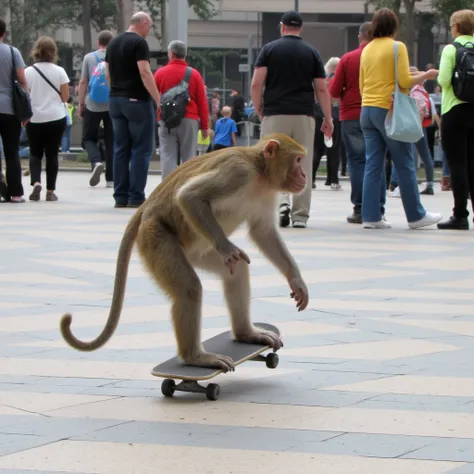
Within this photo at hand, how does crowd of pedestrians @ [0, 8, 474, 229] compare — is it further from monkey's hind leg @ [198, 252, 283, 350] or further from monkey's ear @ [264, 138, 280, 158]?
monkey's ear @ [264, 138, 280, 158]

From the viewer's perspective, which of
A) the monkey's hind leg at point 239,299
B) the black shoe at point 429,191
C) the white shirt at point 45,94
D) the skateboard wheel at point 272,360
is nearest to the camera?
the monkey's hind leg at point 239,299

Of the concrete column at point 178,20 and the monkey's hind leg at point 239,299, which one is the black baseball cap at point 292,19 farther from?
the monkey's hind leg at point 239,299

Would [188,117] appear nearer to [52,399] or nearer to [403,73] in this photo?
[403,73]

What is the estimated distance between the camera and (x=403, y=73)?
456 inches

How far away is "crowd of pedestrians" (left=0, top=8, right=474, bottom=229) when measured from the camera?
38.4ft

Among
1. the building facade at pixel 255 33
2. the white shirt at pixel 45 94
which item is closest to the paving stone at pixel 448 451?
the white shirt at pixel 45 94

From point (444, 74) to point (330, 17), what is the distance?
4904cm

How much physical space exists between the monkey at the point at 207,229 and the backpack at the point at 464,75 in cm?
648

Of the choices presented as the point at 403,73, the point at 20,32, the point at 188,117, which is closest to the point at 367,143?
the point at 403,73

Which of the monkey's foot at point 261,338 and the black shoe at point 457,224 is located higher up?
the monkey's foot at point 261,338

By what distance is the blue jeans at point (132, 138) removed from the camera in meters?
13.3

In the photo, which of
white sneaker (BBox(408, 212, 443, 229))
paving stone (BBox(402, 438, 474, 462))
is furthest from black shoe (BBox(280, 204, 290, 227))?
paving stone (BBox(402, 438, 474, 462))

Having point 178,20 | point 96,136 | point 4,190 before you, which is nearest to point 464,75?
point 4,190

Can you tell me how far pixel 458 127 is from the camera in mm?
11734
